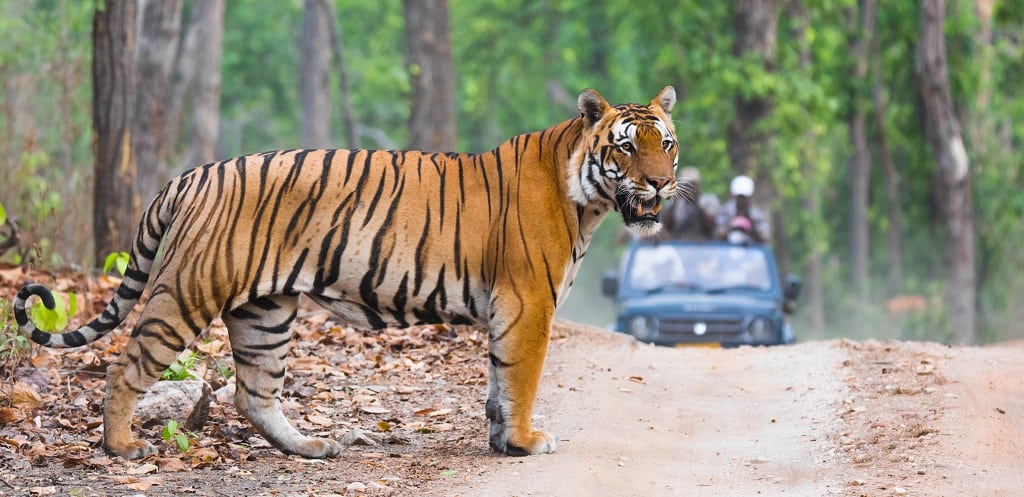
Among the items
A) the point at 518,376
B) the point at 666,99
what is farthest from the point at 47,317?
the point at 666,99

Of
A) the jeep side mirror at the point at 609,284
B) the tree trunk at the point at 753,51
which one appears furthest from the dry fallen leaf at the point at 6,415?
the tree trunk at the point at 753,51

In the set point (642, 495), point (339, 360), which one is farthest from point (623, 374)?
point (642, 495)

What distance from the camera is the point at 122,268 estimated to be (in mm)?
8469

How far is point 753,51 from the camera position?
2250cm

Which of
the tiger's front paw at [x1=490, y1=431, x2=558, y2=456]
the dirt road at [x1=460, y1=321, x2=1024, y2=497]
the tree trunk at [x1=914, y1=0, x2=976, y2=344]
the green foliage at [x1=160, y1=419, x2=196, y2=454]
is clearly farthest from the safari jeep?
the tree trunk at [x1=914, y1=0, x2=976, y2=344]

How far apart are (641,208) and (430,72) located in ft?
49.3

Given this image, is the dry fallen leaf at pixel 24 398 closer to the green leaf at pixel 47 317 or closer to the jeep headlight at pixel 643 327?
the green leaf at pixel 47 317

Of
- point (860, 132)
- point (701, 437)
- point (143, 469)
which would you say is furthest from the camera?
point (860, 132)

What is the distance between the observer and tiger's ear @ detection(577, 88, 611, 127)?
7.07 metres

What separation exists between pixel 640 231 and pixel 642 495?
140 cm

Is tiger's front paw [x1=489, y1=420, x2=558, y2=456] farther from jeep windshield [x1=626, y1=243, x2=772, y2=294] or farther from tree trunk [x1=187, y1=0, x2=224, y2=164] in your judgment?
tree trunk [x1=187, y1=0, x2=224, y2=164]

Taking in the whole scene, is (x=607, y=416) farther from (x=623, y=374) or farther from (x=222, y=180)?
(x=222, y=180)

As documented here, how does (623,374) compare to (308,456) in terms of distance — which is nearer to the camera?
(308,456)

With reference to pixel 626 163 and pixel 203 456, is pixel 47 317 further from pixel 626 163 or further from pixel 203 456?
pixel 626 163
